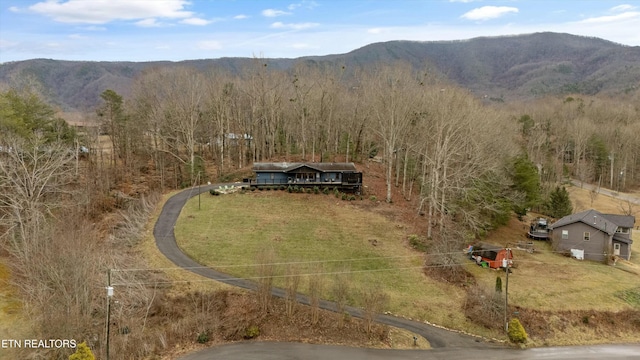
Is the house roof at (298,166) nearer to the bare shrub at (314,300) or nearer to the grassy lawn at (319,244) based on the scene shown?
the grassy lawn at (319,244)

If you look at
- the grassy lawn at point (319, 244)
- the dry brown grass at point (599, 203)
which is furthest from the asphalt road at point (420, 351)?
the dry brown grass at point (599, 203)

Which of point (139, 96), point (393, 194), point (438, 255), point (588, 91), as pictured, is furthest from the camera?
point (588, 91)

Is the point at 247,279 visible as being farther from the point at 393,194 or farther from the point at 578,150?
the point at 578,150

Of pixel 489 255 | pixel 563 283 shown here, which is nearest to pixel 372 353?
pixel 489 255

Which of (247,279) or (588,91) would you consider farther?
(588,91)

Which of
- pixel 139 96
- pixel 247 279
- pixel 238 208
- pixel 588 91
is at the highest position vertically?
pixel 588 91

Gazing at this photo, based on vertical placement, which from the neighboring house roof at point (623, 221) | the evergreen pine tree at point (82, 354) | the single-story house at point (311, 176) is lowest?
the evergreen pine tree at point (82, 354)

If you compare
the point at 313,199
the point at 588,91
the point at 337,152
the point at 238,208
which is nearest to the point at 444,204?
the point at 313,199

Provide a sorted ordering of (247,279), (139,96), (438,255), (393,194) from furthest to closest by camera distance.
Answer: (139,96) → (393,194) → (438,255) → (247,279)
